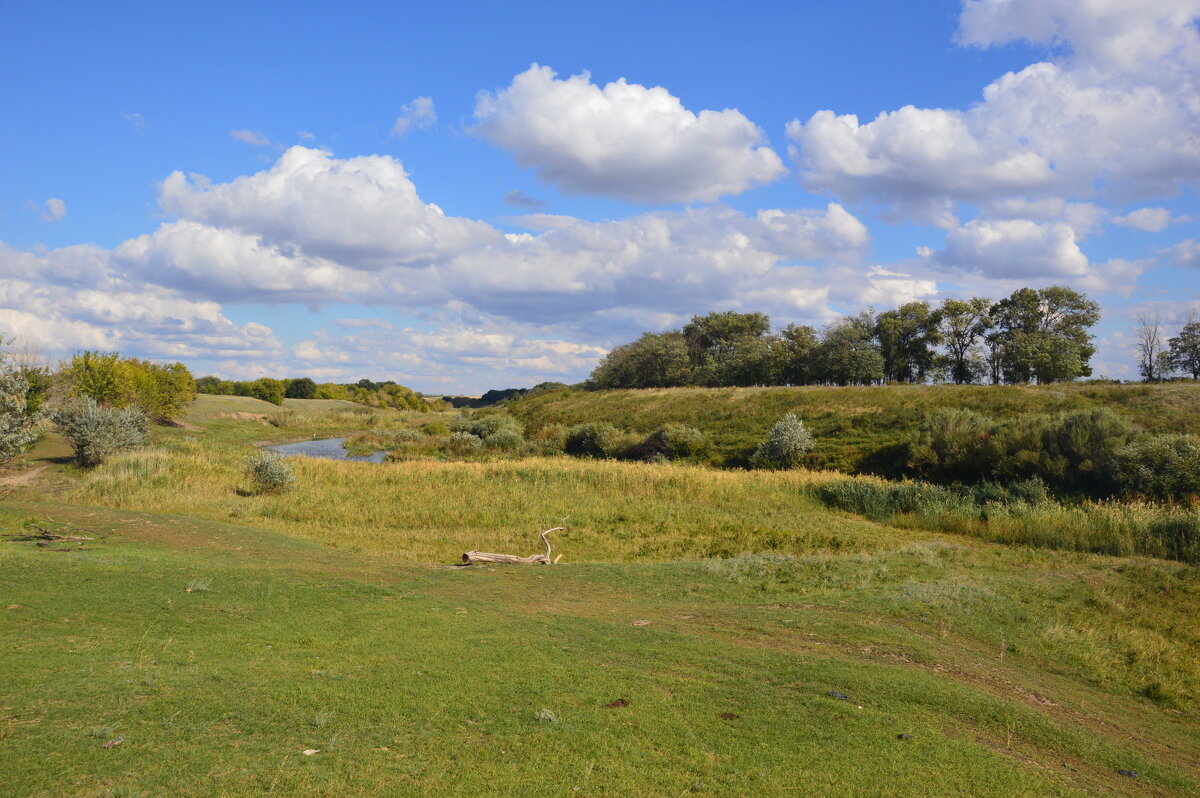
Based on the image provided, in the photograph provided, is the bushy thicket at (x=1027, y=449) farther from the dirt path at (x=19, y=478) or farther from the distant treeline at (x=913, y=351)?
the dirt path at (x=19, y=478)

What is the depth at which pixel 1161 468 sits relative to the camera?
25094mm

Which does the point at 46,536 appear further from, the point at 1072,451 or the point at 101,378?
the point at 101,378

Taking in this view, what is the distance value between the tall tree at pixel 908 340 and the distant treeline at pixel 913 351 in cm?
9

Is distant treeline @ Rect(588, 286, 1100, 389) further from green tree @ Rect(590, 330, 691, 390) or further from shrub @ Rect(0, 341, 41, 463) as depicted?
shrub @ Rect(0, 341, 41, 463)

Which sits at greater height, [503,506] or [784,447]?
[784,447]

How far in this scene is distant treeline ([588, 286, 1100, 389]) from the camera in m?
58.7

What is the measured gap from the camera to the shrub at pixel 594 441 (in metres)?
52.6

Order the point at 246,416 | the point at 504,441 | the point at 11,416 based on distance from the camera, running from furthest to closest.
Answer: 1. the point at 246,416
2. the point at 504,441
3. the point at 11,416

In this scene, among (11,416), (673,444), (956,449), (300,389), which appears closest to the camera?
(11,416)

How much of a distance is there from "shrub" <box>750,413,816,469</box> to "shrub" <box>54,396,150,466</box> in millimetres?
32732

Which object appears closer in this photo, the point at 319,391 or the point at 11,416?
the point at 11,416

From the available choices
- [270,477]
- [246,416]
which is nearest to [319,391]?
[246,416]

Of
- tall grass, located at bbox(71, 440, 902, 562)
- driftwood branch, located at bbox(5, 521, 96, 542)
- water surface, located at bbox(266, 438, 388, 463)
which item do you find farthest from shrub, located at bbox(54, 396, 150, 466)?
water surface, located at bbox(266, 438, 388, 463)

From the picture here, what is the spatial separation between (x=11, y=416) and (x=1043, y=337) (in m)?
66.9
